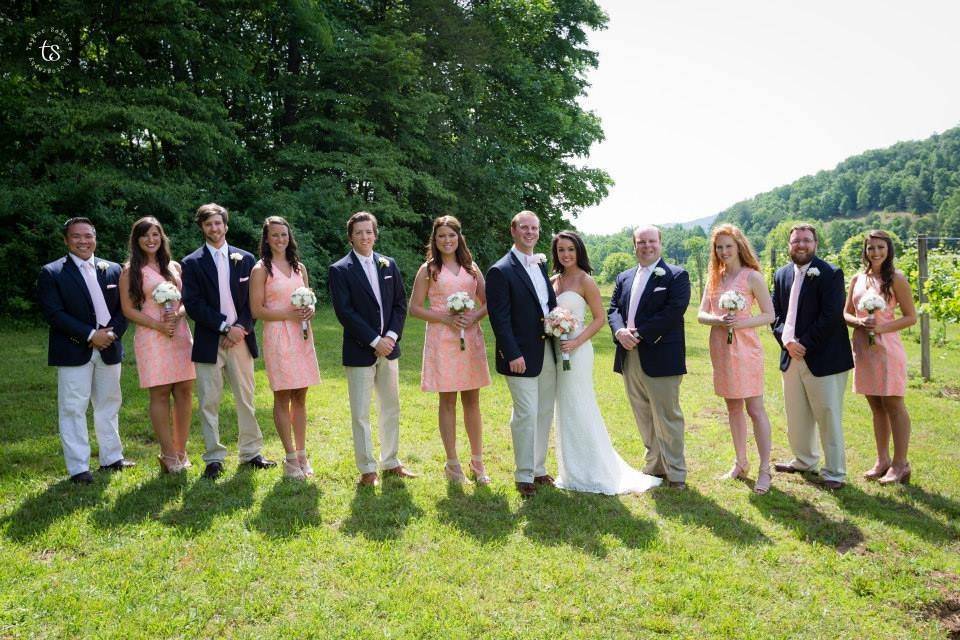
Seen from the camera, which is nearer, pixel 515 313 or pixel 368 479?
pixel 515 313

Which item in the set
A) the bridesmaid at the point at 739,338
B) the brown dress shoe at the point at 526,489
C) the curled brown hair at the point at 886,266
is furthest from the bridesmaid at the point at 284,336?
the curled brown hair at the point at 886,266

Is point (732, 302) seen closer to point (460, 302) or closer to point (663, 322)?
point (663, 322)

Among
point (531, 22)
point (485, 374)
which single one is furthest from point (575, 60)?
point (485, 374)

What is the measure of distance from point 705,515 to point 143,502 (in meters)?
4.52

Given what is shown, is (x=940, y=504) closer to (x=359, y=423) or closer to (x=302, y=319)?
(x=359, y=423)

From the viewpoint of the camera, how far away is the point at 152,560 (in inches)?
177

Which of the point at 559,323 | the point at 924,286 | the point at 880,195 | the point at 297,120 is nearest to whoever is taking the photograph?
the point at 559,323

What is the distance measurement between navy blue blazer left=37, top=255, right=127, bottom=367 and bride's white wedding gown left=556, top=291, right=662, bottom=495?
13.4 ft

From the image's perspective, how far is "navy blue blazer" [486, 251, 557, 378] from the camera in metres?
5.78

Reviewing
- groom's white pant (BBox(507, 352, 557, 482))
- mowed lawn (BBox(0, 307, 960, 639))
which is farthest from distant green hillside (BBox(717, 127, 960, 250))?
groom's white pant (BBox(507, 352, 557, 482))

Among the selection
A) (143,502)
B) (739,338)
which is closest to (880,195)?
(739,338)

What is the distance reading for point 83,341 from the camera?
5.93 metres

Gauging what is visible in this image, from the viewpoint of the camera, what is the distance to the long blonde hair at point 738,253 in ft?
20.3

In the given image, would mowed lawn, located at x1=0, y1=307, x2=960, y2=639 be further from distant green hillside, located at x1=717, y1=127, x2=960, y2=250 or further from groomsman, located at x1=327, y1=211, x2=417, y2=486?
distant green hillside, located at x1=717, y1=127, x2=960, y2=250
